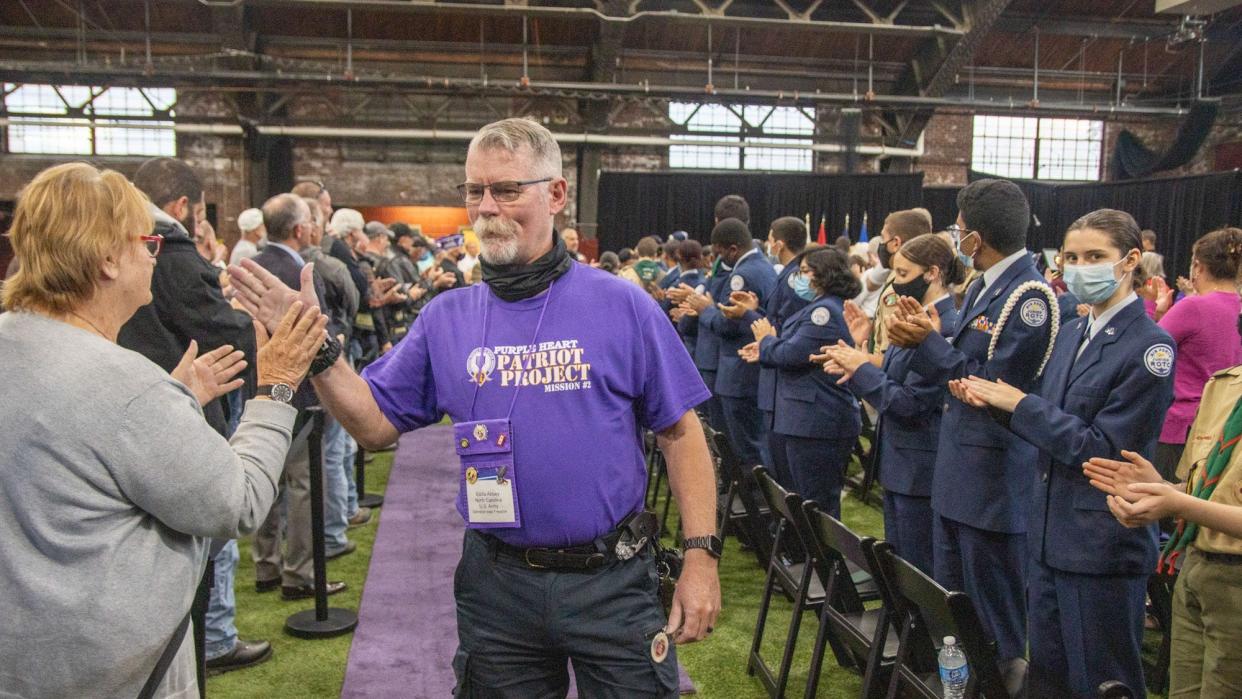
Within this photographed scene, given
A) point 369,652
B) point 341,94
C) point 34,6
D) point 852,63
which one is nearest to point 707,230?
point 852,63

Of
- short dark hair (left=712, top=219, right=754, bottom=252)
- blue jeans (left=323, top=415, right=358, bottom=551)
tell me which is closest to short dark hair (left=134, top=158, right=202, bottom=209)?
blue jeans (left=323, top=415, right=358, bottom=551)

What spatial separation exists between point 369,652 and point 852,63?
15304 millimetres

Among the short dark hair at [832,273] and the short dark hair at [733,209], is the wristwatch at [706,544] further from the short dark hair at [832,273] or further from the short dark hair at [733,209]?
the short dark hair at [733,209]

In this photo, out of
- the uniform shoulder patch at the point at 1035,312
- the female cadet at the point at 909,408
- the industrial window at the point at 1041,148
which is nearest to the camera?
the uniform shoulder patch at the point at 1035,312

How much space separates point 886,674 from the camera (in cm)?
297

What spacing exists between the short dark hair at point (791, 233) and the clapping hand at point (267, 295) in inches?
167

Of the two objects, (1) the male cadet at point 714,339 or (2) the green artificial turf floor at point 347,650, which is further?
(1) the male cadet at point 714,339

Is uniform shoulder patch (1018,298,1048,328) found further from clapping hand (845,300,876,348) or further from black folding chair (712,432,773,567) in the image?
black folding chair (712,432,773,567)

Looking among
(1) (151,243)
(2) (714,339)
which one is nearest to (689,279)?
(2) (714,339)

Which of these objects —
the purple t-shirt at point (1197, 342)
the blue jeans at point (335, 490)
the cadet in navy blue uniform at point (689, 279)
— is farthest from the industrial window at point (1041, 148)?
the blue jeans at point (335, 490)

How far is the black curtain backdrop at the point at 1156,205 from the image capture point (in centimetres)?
1358

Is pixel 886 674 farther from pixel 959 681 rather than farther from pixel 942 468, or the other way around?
pixel 942 468

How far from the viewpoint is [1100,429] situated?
2.68m

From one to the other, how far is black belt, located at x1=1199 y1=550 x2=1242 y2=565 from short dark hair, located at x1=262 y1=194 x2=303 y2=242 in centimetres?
371
